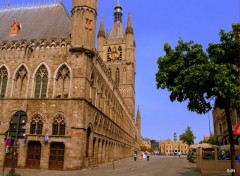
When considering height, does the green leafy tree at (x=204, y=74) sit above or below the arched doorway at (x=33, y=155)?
above

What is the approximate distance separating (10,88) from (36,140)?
249 inches

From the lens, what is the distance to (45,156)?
22.8 meters

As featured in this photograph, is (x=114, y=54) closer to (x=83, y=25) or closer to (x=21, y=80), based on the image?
(x=83, y=25)

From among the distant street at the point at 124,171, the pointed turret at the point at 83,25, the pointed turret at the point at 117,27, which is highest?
the pointed turret at the point at 117,27

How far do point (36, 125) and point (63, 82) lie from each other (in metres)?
4.82

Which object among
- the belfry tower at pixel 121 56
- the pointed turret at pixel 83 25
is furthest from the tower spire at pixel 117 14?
the pointed turret at pixel 83 25

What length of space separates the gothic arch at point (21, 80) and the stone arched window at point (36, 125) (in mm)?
2883

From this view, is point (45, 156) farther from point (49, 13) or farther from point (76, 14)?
point (49, 13)

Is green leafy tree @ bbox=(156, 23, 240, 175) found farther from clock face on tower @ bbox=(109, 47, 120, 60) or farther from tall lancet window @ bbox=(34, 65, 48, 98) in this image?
clock face on tower @ bbox=(109, 47, 120, 60)

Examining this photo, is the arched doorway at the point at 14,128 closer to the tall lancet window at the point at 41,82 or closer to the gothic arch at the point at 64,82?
the tall lancet window at the point at 41,82

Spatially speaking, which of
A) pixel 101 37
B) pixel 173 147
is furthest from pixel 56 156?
pixel 173 147

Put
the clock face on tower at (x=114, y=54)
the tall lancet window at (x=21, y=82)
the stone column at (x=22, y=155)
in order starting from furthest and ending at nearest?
1. the clock face on tower at (x=114, y=54)
2. the tall lancet window at (x=21, y=82)
3. the stone column at (x=22, y=155)

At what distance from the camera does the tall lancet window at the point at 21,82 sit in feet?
83.3

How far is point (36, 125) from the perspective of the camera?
23.9 m
